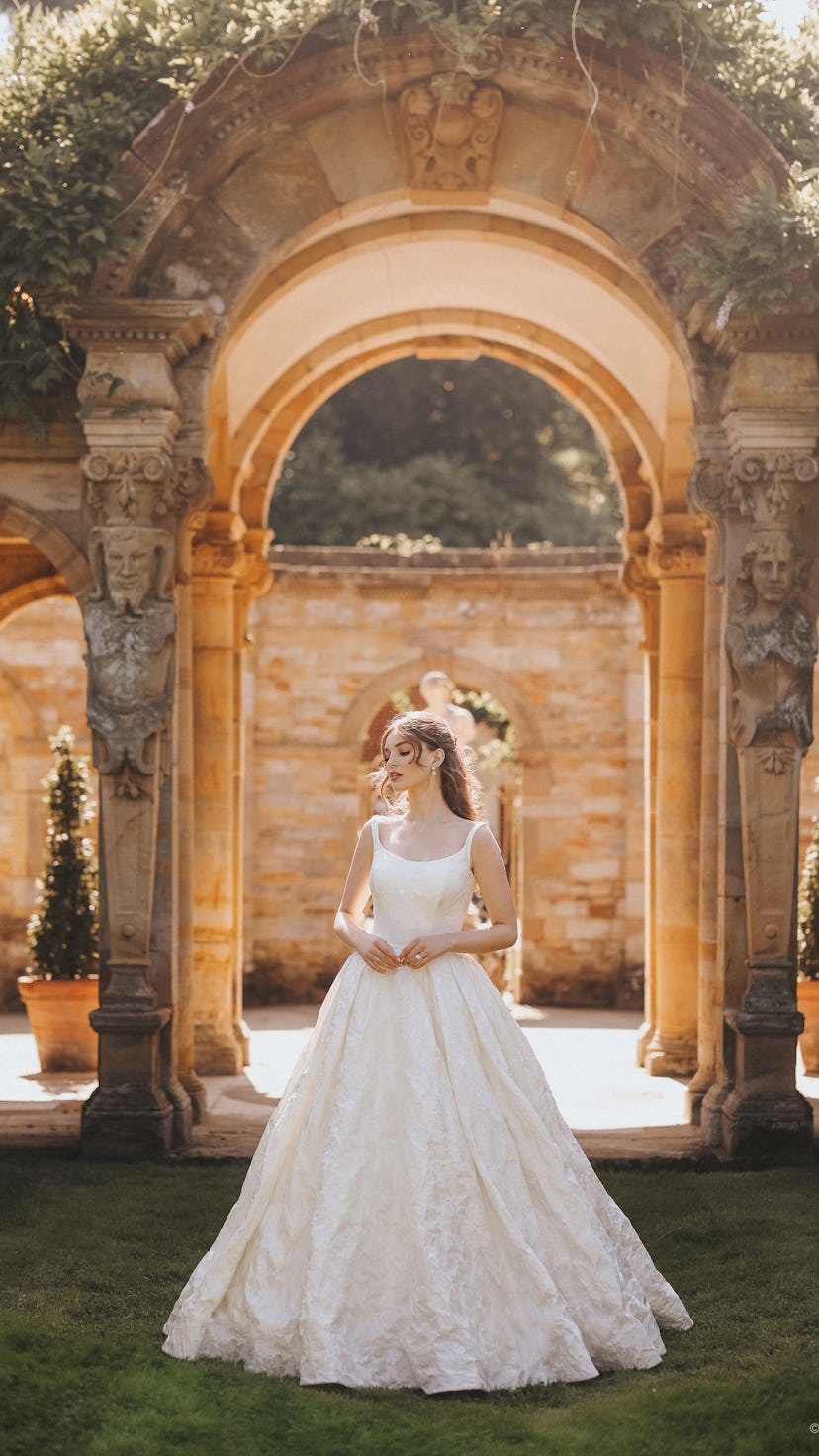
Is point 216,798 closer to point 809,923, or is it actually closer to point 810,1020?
point 809,923

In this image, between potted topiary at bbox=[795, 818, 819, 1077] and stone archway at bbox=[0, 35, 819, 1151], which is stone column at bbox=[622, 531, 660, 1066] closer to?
potted topiary at bbox=[795, 818, 819, 1077]

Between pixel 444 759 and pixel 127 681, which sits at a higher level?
pixel 127 681

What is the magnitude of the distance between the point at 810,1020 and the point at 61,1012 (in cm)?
470

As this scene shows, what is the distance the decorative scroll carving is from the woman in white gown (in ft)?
13.6

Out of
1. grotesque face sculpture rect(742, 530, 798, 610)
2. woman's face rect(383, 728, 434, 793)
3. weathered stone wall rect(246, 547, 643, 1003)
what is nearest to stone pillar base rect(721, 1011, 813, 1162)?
grotesque face sculpture rect(742, 530, 798, 610)

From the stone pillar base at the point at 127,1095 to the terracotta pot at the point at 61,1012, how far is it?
292 cm

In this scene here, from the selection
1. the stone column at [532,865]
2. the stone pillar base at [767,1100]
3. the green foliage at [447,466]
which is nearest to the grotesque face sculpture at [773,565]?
the stone pillar base at [767,1100]

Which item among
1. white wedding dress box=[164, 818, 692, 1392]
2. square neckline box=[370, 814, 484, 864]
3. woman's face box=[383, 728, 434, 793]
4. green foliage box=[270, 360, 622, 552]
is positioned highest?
green foliage box=[270, 360, 622, 552]

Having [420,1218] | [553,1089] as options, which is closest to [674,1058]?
[553,1089]

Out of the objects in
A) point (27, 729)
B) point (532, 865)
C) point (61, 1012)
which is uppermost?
point (27, 729)

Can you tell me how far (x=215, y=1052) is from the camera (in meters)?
10.5

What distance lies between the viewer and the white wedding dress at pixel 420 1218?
14.9 ft

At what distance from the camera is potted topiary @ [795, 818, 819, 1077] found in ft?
34.2

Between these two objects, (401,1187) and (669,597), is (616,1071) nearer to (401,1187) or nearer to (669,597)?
(669,597)
